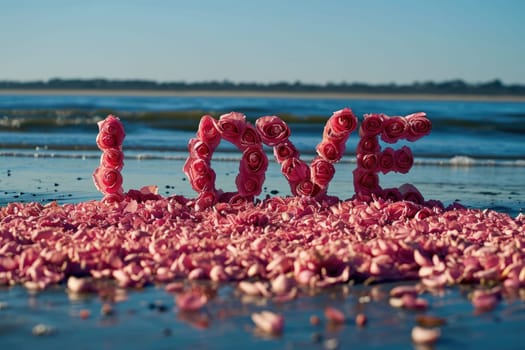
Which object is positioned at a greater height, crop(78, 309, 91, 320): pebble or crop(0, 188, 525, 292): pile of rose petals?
crop(0, 188, 525, 292): pile of rose petals

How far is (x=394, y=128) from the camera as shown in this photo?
9.57m

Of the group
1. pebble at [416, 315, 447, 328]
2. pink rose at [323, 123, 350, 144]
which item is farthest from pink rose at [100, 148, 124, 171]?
pebble at [416, 315, 447, 328]

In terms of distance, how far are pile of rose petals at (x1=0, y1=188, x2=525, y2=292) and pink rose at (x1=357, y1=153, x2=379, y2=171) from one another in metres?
1.29

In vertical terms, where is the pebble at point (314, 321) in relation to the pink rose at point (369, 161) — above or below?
below

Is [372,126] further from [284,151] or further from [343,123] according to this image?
[284,151]

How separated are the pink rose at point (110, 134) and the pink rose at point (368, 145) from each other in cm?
259

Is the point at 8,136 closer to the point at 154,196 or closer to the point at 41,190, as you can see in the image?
the point at 41,190

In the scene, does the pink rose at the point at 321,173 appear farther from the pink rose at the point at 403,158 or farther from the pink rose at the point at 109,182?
the pink rose at the point at 109,182

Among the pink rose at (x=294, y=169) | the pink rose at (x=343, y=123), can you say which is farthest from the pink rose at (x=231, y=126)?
the pink rose at (x=343, y=123)

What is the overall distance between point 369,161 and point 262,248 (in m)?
3.43

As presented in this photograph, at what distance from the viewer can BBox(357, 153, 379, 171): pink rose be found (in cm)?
953

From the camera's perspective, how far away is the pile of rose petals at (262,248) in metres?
5.78

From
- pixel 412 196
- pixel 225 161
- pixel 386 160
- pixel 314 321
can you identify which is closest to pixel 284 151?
pixel 386 160

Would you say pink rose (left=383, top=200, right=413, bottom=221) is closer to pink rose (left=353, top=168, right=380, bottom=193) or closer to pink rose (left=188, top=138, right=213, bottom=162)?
pink rose (left=353, top=168, right=380, bottom=193)
